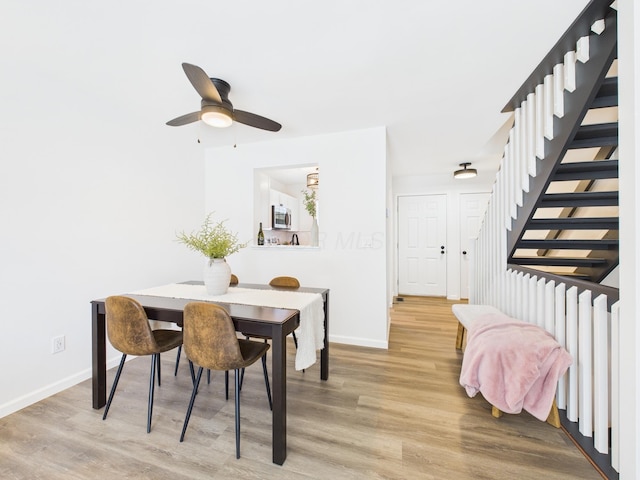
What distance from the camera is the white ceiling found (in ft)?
4.85

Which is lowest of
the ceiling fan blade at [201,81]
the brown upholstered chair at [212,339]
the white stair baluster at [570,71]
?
the brown upholstered chair at [212,339]

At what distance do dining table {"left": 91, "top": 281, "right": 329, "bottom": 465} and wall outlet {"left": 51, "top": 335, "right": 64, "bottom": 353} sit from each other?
55cm

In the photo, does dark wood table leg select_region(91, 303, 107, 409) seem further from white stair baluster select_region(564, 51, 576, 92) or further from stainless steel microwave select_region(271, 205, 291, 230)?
white stair baluster select_region(564, 51, 576, 92)

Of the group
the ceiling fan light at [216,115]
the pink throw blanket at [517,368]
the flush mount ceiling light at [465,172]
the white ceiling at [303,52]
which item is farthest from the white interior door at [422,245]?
the ceiling fan light at [216,115]

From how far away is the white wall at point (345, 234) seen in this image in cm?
302

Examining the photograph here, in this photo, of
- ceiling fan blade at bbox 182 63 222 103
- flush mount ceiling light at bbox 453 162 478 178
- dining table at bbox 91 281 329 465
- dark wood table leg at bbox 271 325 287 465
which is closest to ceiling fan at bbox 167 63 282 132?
ceiling fan blade at bbox 182 63 222 103

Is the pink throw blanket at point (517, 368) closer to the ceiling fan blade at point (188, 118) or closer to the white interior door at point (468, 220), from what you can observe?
the ceiling fan blade at point (188, 118)

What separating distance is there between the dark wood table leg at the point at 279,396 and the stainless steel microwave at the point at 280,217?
3027 millimetres

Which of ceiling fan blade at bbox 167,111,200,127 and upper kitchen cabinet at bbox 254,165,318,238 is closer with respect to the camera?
ceiling fan blade at bbox 167,111,200,127

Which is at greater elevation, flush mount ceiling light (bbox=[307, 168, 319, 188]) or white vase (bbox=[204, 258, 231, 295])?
flush mount ceiling light (bbox=[307, 168, 319, 188])

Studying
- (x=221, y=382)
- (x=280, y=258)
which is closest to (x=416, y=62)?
(x=280, y=258)

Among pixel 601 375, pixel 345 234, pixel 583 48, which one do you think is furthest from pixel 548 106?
pixel 345 234
